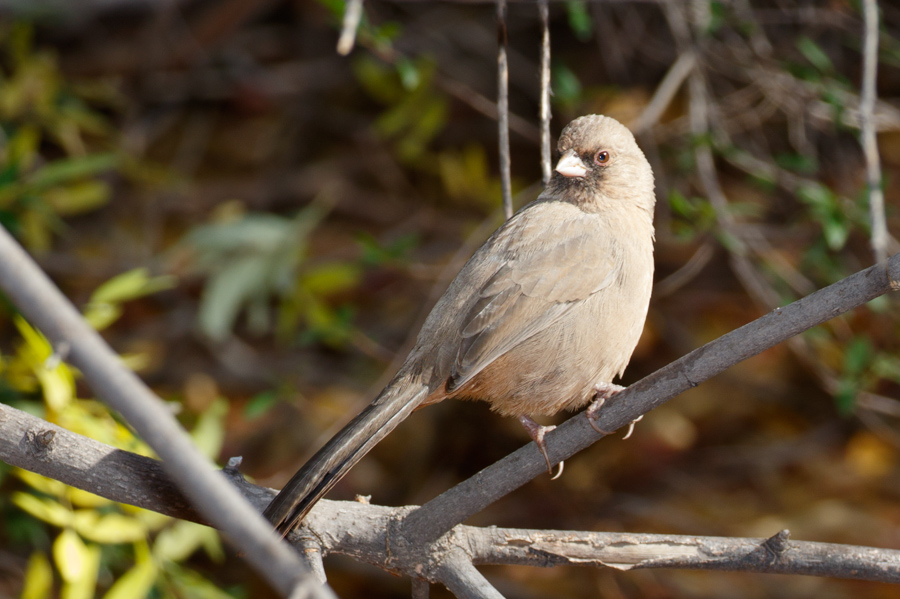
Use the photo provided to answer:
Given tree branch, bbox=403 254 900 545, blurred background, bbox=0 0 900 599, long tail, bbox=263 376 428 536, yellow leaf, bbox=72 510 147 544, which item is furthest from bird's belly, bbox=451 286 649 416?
yellow leaf, bbox=72 510 147 544

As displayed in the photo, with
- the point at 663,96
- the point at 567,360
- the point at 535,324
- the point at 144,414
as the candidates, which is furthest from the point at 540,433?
the point at 663,96

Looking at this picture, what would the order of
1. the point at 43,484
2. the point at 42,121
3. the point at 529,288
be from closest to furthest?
the point at 529,288, the point at 43,484, the point at 42,121

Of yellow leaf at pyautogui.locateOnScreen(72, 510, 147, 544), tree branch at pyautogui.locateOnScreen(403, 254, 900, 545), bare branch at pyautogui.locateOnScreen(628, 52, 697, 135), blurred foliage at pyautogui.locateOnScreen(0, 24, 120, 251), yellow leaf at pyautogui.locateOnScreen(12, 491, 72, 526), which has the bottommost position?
tree branch at pyautogui.locateOnScreen(403, 254, 900, 545)

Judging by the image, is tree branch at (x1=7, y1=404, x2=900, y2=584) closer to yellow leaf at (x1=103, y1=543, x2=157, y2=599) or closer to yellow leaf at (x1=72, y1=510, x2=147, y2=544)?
yellow leaf at (x1=72, y1=510, x2=147, y2=544)

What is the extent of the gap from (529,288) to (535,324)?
134 millimetres

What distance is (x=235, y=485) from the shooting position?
2.53 m

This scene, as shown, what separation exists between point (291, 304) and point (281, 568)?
3.73 m

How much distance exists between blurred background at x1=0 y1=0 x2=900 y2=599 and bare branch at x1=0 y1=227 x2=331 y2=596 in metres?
2.35

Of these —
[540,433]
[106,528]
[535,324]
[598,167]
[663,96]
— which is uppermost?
[663,96]

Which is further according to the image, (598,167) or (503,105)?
(598,167)

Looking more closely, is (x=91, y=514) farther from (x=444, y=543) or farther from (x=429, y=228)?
(x=429, y=228)

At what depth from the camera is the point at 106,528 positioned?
→ 3.05m

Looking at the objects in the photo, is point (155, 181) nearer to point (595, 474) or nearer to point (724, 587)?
point (595, 474)

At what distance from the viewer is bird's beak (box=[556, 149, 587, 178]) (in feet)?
10.3
